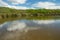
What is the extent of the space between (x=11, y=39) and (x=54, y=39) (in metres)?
3.68

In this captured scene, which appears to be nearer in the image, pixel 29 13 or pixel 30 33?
pixel 30 33

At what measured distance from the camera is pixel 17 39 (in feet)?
36.9

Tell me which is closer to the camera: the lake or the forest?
the lake

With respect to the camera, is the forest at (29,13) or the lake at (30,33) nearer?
the lake at (30,33)

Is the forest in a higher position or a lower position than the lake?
lower

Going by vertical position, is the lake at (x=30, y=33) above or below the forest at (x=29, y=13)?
above

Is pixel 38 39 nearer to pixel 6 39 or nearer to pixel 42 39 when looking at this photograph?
pixel 42 39

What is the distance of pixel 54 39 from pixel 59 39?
412 mm

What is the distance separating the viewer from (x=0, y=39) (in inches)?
453

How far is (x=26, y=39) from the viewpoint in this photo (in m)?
11.2

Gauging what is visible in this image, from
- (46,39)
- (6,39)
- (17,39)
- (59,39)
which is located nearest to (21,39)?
(17,39)

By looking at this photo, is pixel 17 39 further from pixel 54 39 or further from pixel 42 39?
pixel 54 39

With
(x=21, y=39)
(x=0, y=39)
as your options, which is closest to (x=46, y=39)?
(x=21, y=39)

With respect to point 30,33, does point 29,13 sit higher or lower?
lower
